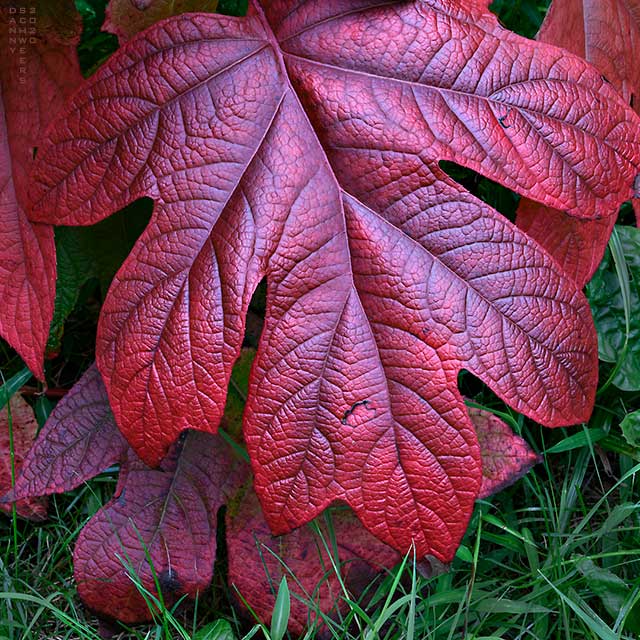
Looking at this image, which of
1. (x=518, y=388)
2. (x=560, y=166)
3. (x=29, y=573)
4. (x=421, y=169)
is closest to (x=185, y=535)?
(x=29, y=573)

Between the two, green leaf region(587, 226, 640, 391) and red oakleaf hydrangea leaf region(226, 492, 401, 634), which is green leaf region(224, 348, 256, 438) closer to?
red oakleaf hydrangea leaf region(226, 492, 401, 634)

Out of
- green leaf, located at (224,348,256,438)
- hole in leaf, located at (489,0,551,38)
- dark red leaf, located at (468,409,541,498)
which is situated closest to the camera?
dark red leaf, located at (468,409,541,498)

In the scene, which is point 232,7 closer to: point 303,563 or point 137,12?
point 137,12

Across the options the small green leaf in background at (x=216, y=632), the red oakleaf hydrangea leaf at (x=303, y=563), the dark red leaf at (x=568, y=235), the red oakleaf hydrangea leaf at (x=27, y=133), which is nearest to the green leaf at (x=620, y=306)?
the dark red leaf at (x=568, y=235)

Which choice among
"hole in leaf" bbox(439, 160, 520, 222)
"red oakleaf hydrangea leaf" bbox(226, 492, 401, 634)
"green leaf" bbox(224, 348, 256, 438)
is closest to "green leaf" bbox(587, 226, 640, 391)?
"hole in leaf" bbox(439, 160, 520, 222)

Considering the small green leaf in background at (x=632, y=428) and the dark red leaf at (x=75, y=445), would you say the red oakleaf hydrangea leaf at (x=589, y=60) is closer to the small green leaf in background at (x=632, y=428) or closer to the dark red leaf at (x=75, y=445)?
the small green leaf in background at (x=632, y=428)

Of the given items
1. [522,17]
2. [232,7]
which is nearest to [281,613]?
[232,7]
